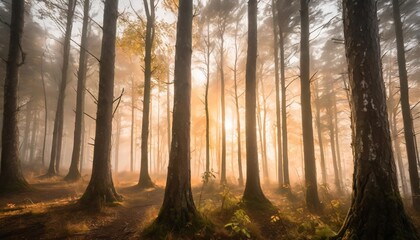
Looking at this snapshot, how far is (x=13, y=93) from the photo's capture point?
9.51m

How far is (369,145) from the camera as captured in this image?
3.96 metres

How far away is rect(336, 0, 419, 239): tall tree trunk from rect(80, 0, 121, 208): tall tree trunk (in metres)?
6.62

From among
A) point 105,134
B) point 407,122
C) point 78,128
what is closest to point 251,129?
point 105,134

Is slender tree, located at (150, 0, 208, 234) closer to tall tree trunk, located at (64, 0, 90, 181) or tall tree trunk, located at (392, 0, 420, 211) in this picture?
tall tree trunk, located at (64, 0, 90, 181)

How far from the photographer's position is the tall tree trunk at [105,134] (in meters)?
7.35

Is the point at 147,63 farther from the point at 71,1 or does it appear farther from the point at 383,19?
the point at 383,19

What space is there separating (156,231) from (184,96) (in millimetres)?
3141

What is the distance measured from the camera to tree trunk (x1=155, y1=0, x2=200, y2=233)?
202 inches

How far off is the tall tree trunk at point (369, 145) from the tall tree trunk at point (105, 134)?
260 inches

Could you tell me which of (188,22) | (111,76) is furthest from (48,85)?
(188,22)

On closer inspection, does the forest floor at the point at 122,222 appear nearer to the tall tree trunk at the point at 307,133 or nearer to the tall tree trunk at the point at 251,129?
the tall tree trunk at the point at 307,133

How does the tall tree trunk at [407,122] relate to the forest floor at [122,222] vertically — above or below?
above

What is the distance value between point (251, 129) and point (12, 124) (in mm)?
9479

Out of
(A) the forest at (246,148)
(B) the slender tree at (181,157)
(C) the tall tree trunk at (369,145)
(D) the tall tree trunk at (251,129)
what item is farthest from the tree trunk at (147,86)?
(C) the tall tree trunk at (369,145)
